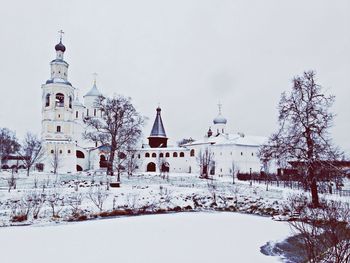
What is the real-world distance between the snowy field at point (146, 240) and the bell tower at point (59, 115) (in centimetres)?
3012

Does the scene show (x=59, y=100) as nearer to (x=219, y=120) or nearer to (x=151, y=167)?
(x=151, y=167)

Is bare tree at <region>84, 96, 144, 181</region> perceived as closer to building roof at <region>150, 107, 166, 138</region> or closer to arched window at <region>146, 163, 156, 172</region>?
arched window at <region>146, 163, 156, 172</region>

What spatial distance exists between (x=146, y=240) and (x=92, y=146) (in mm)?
40331

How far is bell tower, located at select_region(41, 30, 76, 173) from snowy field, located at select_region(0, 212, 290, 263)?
98.8 ft

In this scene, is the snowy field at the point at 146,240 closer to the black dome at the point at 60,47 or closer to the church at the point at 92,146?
the church at the point at 92,146

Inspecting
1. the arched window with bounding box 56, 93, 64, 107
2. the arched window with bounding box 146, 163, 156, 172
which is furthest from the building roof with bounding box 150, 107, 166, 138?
the arched window with bounding box 56, 93, 64, 107

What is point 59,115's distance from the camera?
4341 cm

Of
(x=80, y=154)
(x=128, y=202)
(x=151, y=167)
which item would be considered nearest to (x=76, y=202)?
(x=128, y=202)

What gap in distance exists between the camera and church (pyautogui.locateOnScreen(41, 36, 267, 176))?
42250 mm

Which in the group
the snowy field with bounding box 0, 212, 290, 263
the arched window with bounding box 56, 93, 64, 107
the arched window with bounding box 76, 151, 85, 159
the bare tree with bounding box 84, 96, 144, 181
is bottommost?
the snowy field with bounding box 0, 212, 290, 263

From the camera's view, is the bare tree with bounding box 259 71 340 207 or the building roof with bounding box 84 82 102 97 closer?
the bare tree with bounding box 259 71 340 207

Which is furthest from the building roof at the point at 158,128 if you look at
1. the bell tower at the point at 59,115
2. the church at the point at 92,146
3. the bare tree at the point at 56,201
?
the bare tree at the point at 56,201

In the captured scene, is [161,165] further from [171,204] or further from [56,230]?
[56,230]

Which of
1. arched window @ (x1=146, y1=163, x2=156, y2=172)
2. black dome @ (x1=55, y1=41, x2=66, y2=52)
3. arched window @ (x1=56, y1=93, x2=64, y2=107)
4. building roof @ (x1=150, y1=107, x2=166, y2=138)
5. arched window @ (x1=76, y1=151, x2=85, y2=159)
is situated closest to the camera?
arched window @ (x1=56, y1=93, x2=64, y2=107)
